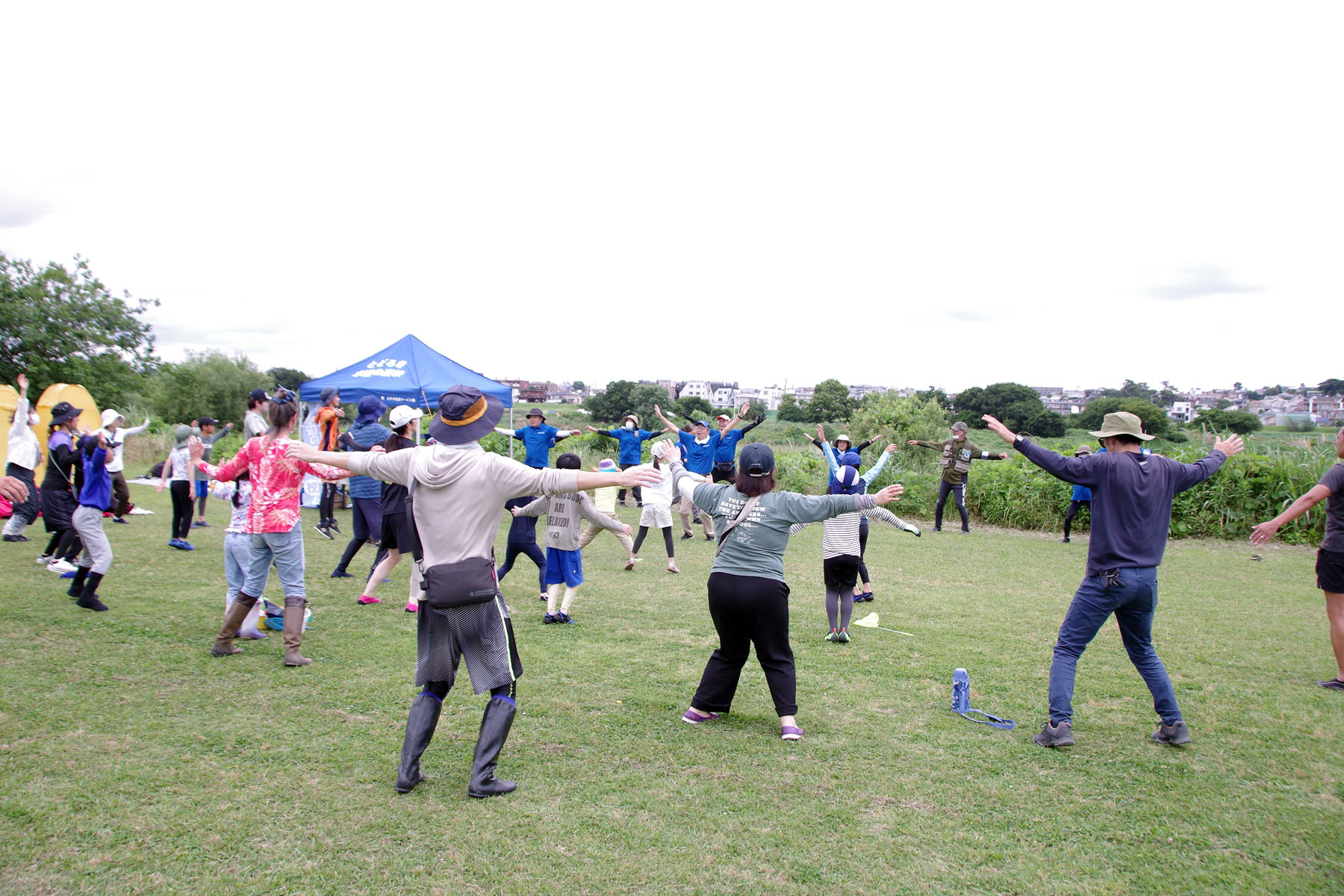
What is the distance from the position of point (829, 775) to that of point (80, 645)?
239 inches

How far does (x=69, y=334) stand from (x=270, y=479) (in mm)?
24199

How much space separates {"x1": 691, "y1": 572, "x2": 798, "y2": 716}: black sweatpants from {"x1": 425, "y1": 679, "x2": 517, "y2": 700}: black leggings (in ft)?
4.64

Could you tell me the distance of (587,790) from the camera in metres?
4.15

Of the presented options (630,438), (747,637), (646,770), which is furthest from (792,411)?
(646,770)

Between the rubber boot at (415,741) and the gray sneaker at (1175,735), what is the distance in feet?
15.0

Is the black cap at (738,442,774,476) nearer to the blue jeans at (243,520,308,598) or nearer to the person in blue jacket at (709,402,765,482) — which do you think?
the blue jeans at (243,520,308,598)

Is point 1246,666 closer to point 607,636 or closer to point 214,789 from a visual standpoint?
point 607,636

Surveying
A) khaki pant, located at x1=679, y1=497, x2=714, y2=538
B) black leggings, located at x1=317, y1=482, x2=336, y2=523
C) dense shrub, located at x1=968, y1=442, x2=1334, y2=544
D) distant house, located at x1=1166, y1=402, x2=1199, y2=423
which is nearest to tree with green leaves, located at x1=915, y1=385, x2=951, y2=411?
distant house, located at x1=1166, y1=402, x2=1199, y2=423

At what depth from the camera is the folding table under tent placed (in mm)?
15523

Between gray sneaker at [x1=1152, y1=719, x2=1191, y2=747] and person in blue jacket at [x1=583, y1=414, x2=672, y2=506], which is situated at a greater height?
person in blue jacket at [x1=583, y1=414, x2=672, y2=506]

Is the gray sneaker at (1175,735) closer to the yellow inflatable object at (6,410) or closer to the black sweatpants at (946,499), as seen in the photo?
the black sweatpants at (946,499)

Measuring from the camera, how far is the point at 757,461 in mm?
4961

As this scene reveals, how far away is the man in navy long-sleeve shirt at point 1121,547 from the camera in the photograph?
15.6ft

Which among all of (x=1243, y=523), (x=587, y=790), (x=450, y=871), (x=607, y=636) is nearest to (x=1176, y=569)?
(x=1243, y=523)
